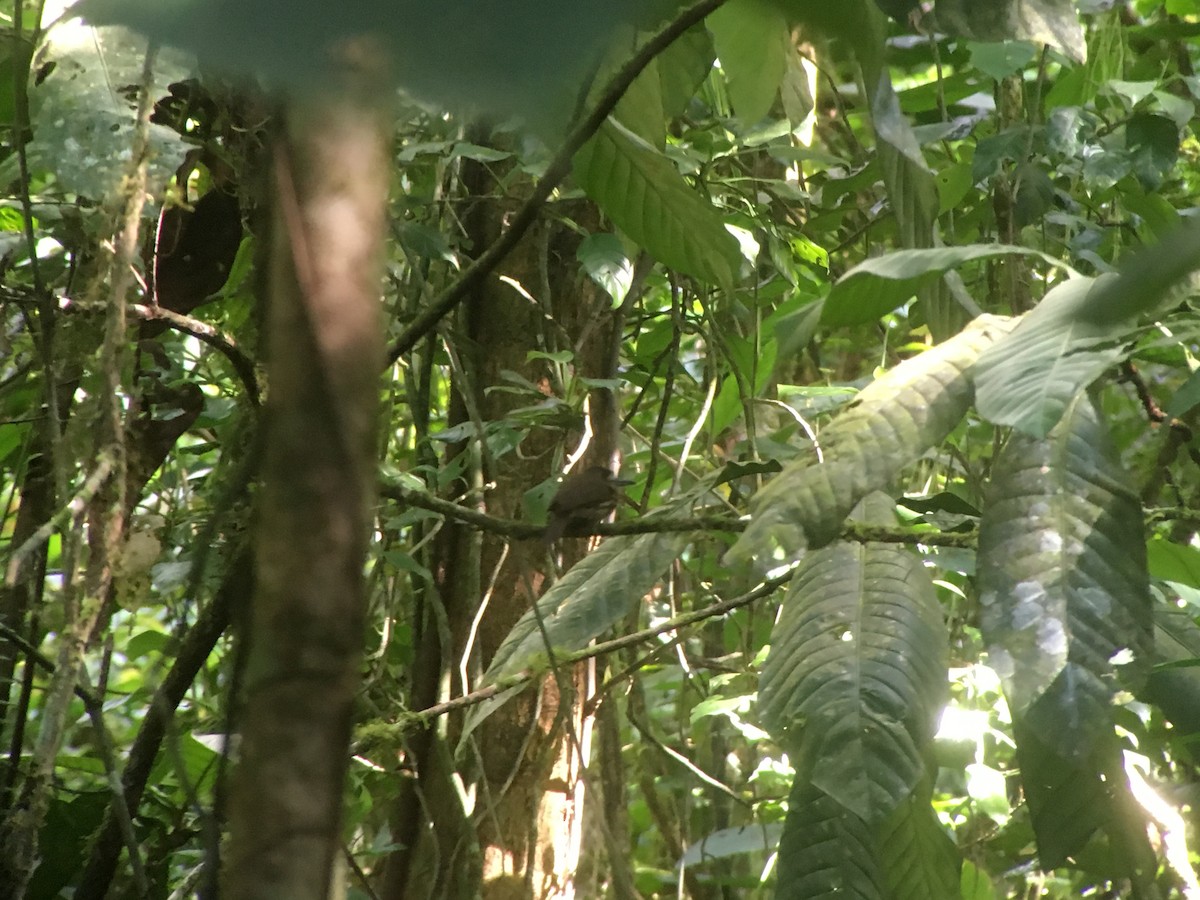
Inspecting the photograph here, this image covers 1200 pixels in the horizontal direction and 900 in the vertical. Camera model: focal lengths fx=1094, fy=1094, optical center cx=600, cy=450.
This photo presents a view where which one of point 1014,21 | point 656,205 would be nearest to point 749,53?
point 656,205

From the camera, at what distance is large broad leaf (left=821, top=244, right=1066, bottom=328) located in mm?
915

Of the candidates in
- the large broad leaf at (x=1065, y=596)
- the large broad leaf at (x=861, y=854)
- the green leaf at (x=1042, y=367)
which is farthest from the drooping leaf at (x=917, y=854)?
the green leaf at (x=1042, y=367)

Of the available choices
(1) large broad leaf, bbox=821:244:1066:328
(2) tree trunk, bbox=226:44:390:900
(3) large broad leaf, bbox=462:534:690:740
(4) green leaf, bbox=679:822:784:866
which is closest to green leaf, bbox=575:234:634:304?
(3) large broad leaf, bbox=462:534:690:740

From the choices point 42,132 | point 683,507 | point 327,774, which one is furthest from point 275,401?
point 42,132

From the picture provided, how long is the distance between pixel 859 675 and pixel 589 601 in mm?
300

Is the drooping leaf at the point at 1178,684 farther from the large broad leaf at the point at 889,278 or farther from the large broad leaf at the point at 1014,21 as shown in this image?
the large broad leaf at the point at 1014,21

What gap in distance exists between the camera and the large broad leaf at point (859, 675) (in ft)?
2.88

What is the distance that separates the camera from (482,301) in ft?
6.07

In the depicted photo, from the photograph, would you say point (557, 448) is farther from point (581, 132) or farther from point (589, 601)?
point (581, 132)

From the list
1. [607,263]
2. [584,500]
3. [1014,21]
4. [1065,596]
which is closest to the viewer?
[1065,596]

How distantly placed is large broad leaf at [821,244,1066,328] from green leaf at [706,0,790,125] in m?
0.26

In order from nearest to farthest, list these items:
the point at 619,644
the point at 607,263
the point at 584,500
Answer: the point at 619,644 < the point at 584,500 < the point at 607,263

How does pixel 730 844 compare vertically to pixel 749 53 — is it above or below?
below

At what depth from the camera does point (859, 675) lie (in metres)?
0.93
